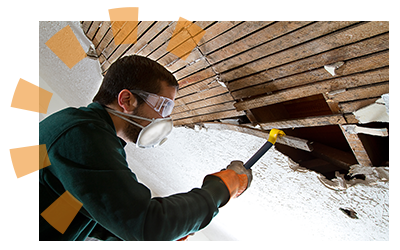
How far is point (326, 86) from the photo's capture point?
128 cm

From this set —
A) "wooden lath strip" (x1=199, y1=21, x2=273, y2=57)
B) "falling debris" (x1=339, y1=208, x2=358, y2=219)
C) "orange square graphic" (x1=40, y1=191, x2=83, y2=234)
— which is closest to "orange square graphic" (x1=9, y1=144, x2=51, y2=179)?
"orange square graphic" (x1=40, y1=191, x2=83, y2=234)

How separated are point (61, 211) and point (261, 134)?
5.22 ft

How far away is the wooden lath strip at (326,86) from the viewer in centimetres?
109

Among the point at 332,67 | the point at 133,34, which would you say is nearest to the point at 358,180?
the point at 332,67

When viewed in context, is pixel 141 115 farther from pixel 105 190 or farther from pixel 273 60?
pixel 273 60

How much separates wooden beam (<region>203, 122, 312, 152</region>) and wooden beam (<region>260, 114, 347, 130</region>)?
97mm

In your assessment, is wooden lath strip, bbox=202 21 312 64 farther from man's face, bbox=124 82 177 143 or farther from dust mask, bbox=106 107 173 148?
dust mask, bbox=106 107 173 148

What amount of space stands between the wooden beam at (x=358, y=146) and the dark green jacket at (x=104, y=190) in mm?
1063

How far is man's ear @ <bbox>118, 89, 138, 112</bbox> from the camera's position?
1.39 meters

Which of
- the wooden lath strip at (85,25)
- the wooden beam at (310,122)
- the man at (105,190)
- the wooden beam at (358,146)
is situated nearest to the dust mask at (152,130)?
the man at (105,190)

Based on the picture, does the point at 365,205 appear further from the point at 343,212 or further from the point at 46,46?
the point at 46,46

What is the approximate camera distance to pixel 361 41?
1.03 metres

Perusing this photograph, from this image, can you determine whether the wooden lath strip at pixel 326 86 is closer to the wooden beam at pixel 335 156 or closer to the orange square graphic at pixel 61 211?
the wooden beam at pixel 335 156

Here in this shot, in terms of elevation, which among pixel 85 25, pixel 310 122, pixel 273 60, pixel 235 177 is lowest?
pixel 235 177
